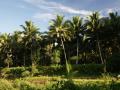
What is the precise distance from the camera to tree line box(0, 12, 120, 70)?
54281 mm

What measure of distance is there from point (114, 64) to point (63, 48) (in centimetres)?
1317

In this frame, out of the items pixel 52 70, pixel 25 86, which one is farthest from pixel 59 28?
pixel 25 86

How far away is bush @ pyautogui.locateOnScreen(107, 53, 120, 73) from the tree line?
177cm

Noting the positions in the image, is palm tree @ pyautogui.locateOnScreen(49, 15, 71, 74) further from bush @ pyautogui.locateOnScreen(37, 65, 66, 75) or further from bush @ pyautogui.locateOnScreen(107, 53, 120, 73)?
bush @ pyautogui.locateOnScreen(107, 53, 120, 73)

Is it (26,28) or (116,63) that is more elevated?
(26,28)

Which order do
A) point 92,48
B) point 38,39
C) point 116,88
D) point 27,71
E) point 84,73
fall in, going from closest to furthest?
1. point 116,88
2. point 84,73
3. point 27,71
4. point 92,48
5. point 38,39

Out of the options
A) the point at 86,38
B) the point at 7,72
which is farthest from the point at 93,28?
the point at 7,72

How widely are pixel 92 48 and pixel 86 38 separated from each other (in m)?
5.21

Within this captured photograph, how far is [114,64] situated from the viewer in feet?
154

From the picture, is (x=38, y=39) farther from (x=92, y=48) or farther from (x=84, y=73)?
(x=84, y=73)

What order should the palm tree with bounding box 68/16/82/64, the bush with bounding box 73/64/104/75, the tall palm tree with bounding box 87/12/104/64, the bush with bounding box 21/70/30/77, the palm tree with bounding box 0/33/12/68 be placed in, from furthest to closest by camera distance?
1. the palm tree with bounding box 0/33/12/68
2. the palm tree with bounding box 68/16/82/64
3. the bush with bounding box 21/70/30/77
4. the tall palm tree with bounding box 87/12/104/64
5. the bush with bounding box 73/64/104/75

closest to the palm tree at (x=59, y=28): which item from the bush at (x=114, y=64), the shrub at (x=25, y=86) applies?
the bush at (x=114, y=64)

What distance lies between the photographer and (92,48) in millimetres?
59438

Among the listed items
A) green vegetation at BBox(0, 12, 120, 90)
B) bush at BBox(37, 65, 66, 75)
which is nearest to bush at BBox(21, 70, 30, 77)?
green vegetation at BBox(0, 12, 120, 90)
